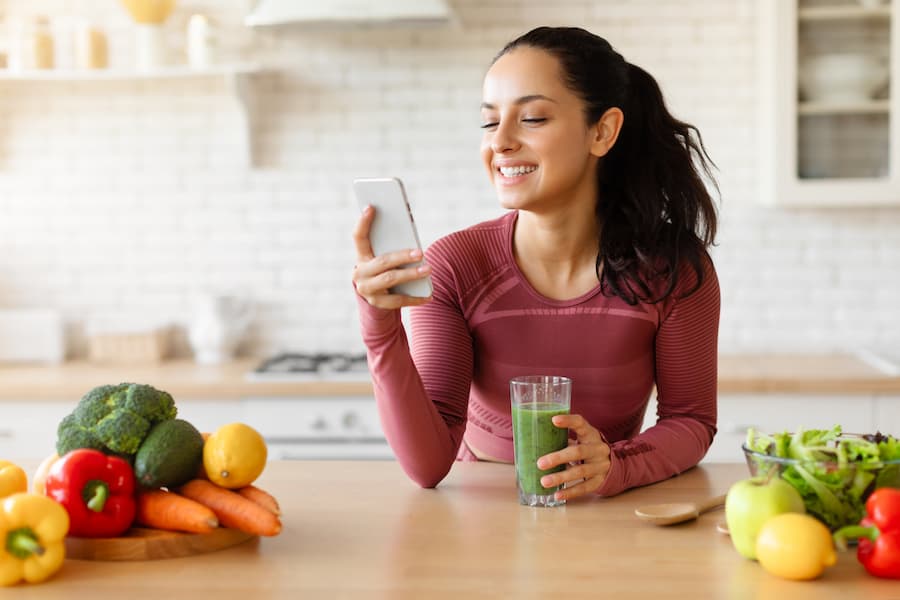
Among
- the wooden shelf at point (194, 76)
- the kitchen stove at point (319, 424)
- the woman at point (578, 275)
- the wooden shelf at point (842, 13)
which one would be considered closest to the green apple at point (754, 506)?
the woman at point (578, 275)

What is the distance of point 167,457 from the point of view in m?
1.49

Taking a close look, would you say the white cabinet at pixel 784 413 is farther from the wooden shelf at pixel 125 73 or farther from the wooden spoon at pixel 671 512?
the wooden shelf at pixel 125 73

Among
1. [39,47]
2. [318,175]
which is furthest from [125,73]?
[318,175]

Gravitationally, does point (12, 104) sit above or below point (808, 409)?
above

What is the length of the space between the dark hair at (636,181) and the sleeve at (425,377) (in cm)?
30

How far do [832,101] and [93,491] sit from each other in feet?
9.23

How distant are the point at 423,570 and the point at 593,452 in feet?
1.33

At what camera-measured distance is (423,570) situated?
1.40 m

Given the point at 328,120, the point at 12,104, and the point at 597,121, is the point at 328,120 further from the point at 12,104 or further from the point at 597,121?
the point at 597,121

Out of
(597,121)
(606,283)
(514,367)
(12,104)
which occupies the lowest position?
(514,367)

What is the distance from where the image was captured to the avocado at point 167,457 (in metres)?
1.48

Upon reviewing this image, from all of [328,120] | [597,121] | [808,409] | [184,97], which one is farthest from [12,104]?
[808,409]

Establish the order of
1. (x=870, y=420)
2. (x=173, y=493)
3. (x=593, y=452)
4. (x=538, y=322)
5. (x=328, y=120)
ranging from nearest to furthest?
(x=173, y=493) → (x=593, y=452) → (x=538, y=322) → (x=870, y=420) → (x=328, y=120)

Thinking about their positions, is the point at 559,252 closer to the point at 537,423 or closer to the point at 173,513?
the point at 537,423
